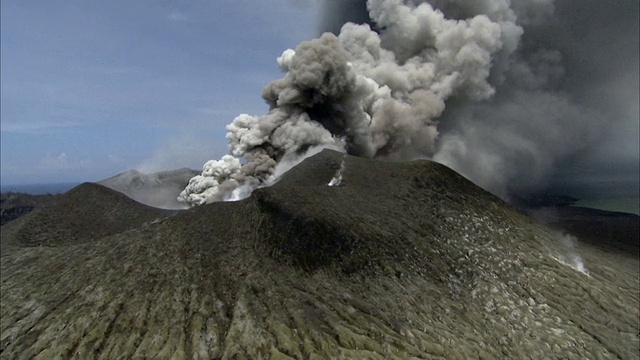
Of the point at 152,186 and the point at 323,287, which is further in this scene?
the point at 152,186

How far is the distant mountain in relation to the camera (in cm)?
9844

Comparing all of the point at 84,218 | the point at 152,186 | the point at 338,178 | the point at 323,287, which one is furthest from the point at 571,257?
the point at 152,186

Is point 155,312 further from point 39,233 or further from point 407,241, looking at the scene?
point 39,233

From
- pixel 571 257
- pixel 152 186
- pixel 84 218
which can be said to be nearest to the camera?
pixel 571 257

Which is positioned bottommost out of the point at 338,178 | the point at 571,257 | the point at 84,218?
the point at 571,257

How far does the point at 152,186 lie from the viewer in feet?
344

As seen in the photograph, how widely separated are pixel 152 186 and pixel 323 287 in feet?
216

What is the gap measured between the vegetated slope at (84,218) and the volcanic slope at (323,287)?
4.65 meters

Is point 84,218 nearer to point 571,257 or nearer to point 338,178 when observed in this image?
point 338,178

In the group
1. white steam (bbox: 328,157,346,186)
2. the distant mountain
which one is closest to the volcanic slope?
white steam (bbox: 328,157,346,186)

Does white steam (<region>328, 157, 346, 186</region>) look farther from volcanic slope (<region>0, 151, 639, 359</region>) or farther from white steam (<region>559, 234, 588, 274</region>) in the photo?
white steam (<region>559, 234, 588, 274</region>)

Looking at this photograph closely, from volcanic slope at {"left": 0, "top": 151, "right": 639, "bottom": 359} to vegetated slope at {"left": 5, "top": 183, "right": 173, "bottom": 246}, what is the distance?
4649 mm

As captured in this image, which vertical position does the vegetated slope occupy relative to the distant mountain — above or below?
below

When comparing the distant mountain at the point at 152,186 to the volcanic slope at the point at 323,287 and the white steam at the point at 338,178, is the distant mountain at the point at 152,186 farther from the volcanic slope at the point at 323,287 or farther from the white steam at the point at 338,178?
the white steam at the point at 338,178
